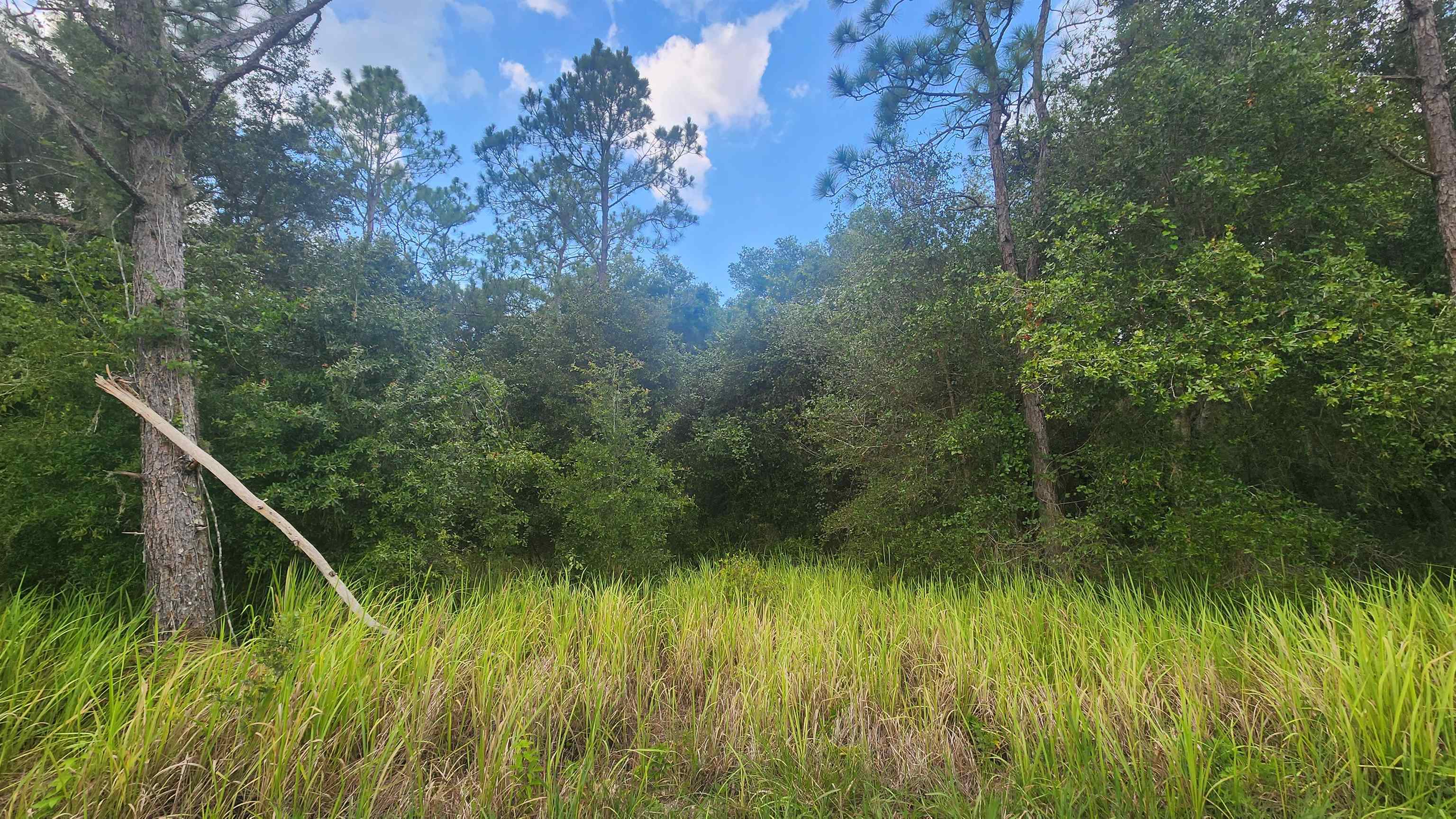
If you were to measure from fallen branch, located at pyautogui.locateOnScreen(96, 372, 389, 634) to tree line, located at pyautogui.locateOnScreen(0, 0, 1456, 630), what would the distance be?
2.57 ft

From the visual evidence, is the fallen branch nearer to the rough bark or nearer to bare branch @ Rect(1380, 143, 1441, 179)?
the rough bark

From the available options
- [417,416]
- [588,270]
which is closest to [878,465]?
[417,416]

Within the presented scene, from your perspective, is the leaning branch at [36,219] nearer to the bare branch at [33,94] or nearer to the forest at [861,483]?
the forest at [861,483]

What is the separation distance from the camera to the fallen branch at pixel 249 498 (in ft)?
10.5

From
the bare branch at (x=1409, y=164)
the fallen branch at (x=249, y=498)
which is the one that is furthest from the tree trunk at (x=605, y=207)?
the bare branch at (x=1409, y=164)

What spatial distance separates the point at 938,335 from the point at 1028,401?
1.33 meters

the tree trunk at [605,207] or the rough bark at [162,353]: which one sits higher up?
the tree trunk at [605,207]

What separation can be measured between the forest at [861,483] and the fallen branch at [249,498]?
2.3 inches

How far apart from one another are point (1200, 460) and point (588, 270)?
37.7 feet

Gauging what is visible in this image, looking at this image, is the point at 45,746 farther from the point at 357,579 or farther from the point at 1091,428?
the point at 1091,428

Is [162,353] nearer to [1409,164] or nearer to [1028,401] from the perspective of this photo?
[1028,401]

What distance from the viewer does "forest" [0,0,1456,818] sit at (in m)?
2.22

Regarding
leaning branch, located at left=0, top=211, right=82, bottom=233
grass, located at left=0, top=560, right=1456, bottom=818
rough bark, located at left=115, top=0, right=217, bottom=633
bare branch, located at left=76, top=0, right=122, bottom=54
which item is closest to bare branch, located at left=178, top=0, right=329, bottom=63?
rough bark, located at left=115, top=0, right=217, bottom=633

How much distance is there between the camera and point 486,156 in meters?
13.9
